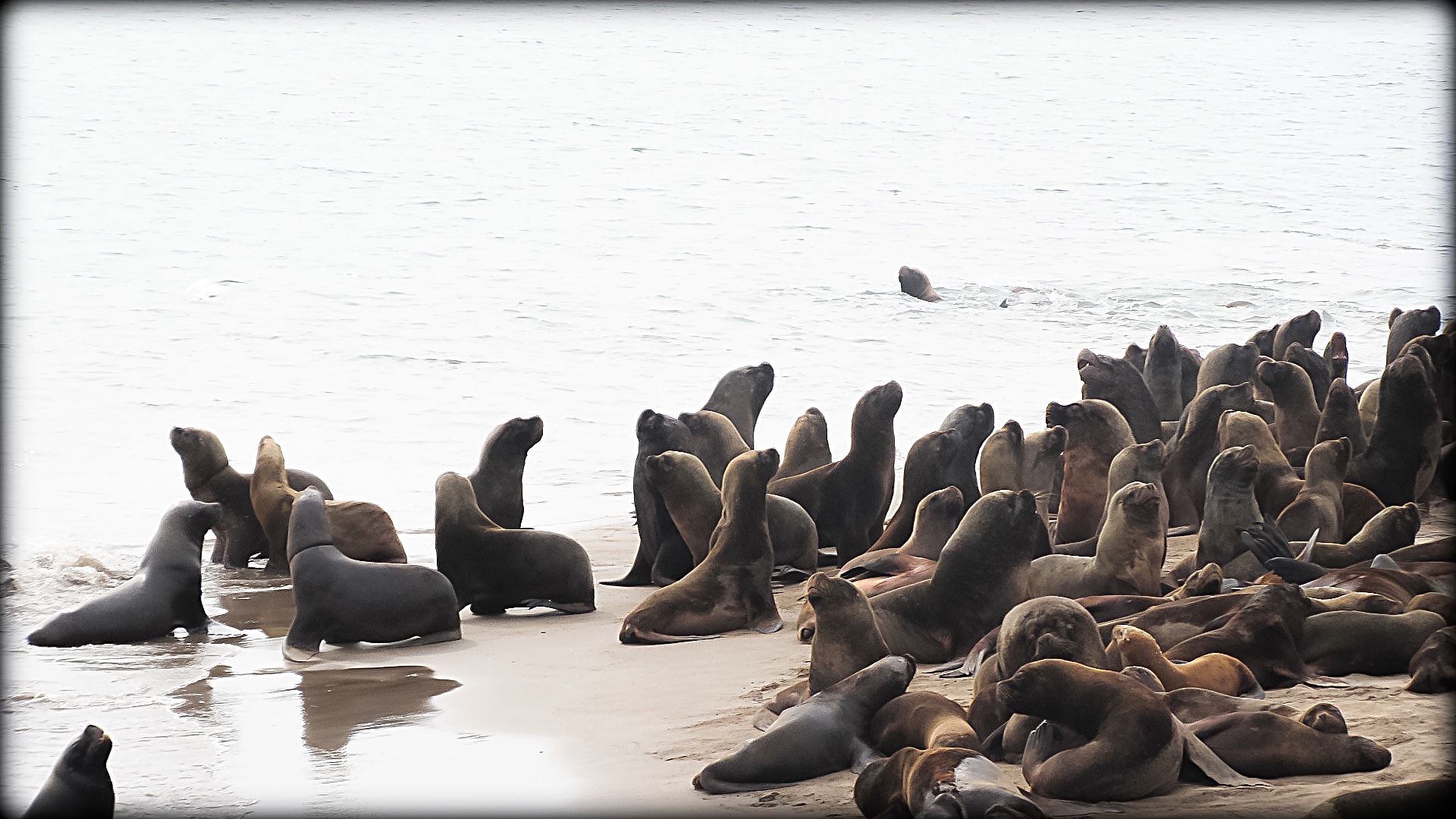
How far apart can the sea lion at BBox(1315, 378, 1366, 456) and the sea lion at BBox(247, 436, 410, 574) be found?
4524 mm

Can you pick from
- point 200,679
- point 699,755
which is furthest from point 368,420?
point 699,755

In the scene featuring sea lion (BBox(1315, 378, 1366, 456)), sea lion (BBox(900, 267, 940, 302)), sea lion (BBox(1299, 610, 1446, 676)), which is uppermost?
sea lion (BBox(1315, 378, 1366, 456))

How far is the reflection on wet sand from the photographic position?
4.11 metres

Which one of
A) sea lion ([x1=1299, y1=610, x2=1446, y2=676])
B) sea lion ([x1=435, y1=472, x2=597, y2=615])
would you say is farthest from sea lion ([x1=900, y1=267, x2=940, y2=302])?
sea lion ([x1=1299, y1=610, x2=1446, y2=676])

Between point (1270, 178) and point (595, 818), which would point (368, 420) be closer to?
point (595, 818)

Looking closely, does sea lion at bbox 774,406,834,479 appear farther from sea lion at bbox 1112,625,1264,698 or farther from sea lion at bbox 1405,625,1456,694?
sea lion at bbox 1405,625,1456,694

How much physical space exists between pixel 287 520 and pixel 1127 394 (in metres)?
4.72

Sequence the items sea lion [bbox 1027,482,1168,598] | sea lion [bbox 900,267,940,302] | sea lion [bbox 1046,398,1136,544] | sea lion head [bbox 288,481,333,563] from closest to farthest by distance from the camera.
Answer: sea lion [bbox 1027,482,1168,598], sea lion head [bbox 288,481,333,563], sea lion [bbox 1046,398,1136,544], sea lion [bbox 900,267,940,302]

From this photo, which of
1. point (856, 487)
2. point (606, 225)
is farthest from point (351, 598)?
point (606, 225)

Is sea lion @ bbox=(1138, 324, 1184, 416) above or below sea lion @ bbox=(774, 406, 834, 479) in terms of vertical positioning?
above

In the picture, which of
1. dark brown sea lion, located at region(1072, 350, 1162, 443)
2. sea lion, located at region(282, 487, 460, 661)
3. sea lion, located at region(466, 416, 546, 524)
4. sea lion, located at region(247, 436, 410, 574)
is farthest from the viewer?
dark brown sea lion, located at region(1072, 350, 1162, 443)

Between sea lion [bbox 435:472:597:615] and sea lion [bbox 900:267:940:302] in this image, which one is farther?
sea lion [bbox 900:267:940:302]

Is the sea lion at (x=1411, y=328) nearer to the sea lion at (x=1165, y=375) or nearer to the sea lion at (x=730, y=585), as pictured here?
the sea lion at (x=1165, y=375)

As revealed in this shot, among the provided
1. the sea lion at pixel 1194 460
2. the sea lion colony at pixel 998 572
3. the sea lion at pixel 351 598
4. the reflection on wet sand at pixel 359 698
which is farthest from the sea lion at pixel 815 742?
the sea lion at pixel 1194 460
